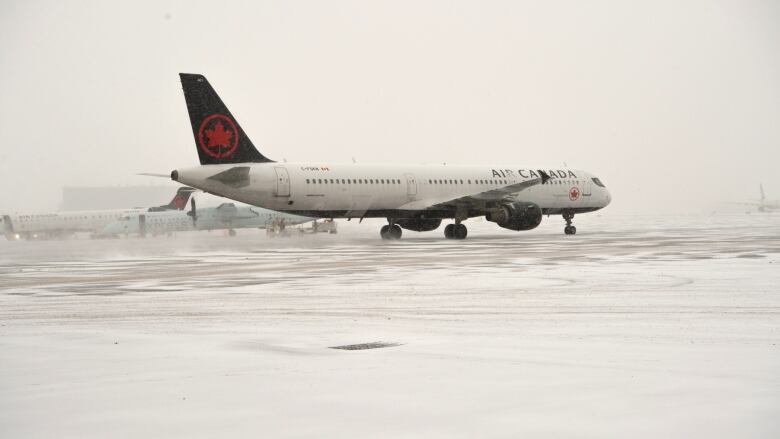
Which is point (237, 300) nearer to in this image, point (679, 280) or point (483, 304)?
point (483, 304)

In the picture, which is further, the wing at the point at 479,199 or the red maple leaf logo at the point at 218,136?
the wing at the point at 479,199

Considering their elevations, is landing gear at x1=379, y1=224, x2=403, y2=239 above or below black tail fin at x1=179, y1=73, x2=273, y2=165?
below

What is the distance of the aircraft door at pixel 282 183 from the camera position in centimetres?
4387

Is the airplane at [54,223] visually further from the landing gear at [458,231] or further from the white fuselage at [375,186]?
the landing gear at [458,231]

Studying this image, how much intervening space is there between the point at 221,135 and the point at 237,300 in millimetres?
26650

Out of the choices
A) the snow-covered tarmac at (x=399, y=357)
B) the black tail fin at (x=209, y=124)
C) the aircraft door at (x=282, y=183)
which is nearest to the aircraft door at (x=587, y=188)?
the aircraft door at (x=282, y=183)

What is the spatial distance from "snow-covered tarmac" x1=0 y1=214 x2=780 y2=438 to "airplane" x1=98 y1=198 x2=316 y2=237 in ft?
182

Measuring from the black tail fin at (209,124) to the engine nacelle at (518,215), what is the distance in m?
14.1

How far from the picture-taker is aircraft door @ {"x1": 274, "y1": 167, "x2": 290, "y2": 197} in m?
43.9

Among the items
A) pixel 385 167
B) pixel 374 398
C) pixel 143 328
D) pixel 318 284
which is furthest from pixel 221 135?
pixel 374 398

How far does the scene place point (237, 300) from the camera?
680 inches

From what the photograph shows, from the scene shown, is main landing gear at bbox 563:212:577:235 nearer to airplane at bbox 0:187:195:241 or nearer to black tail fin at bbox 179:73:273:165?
black tail fin at bbox 179:73:273:165

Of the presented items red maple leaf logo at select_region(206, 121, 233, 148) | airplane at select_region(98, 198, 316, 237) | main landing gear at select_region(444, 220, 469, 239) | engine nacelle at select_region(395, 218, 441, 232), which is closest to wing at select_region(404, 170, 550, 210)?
main landing gear at select_region(444, 220, 469, 239)

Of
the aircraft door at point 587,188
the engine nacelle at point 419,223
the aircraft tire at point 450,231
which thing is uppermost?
the aircraft door at point 587,188
